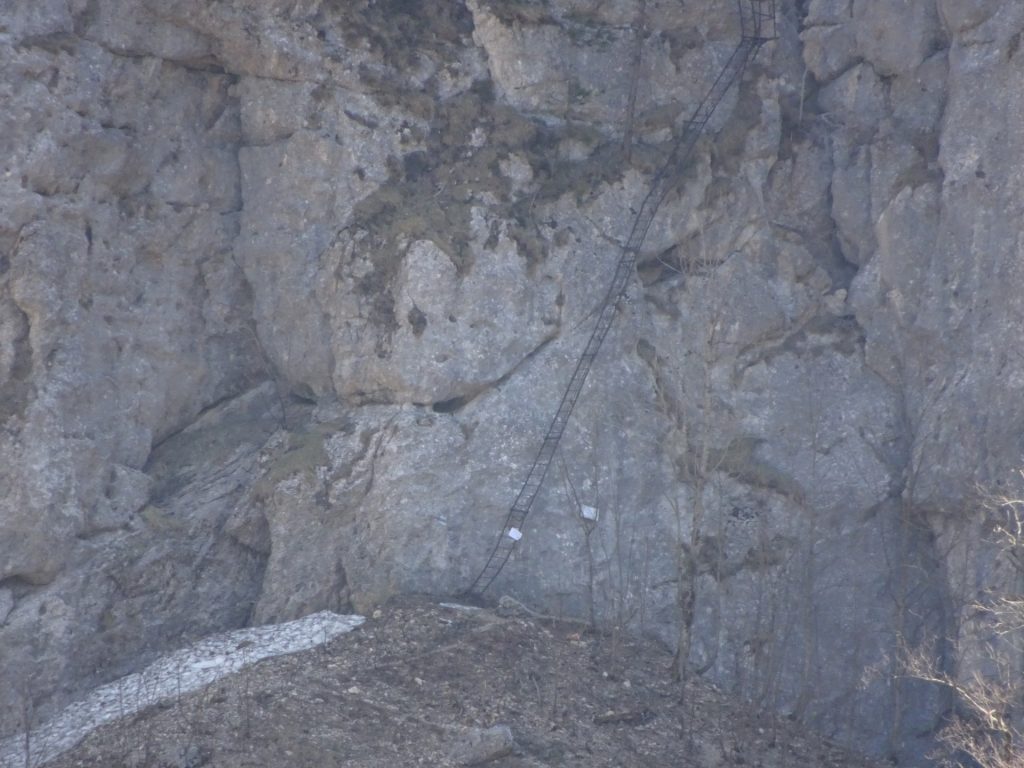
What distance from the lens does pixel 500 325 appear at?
16.4m

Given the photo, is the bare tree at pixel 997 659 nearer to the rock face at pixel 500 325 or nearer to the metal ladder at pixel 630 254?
the rock face at pixel 500 325

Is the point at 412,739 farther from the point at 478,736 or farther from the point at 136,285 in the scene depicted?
the point at 136,285

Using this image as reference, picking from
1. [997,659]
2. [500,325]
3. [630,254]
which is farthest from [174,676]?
[997,659]

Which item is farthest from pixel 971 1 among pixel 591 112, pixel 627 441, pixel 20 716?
pixel 20 716

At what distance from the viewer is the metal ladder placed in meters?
15.9

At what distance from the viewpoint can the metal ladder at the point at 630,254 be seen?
15.9 m

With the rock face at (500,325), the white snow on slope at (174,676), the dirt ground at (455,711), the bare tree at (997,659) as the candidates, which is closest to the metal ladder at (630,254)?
the rock face at (500,325)

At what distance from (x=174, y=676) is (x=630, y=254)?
24.8ft

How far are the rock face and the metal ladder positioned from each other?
6.6 inches

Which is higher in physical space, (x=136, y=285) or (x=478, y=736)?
(x=136, y=285)

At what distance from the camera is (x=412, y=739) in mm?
12766

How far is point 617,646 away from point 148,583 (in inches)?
212

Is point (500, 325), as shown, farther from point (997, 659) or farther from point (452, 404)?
point (997, 659)

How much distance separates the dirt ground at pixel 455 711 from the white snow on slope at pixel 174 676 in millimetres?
233
